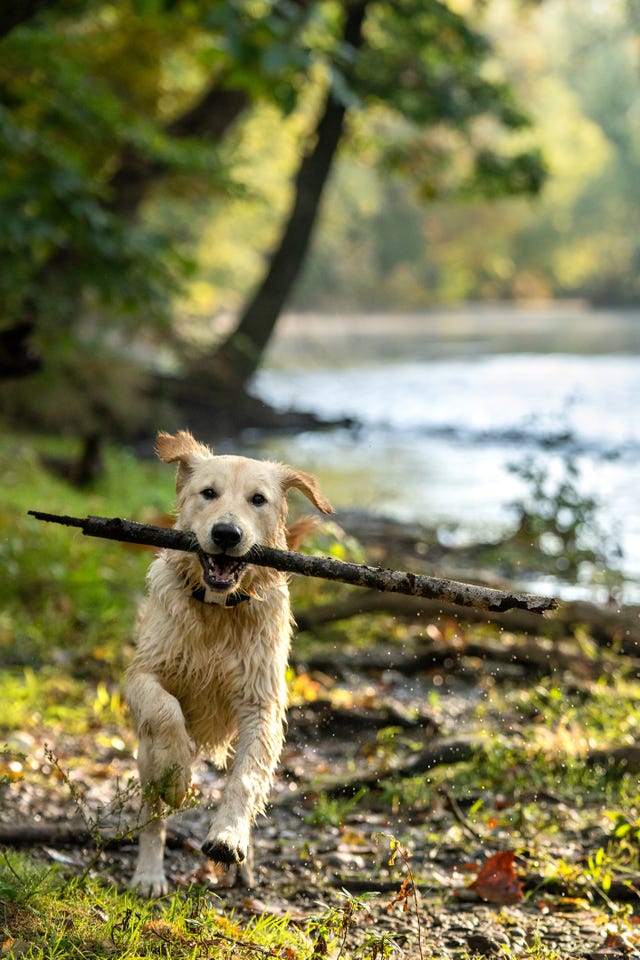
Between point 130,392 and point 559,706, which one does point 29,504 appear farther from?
point 130,392

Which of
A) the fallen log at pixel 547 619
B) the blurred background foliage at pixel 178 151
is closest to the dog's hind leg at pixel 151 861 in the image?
the fallen log at pixel 547 619

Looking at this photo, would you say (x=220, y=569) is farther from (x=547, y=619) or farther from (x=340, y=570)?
(x=547, y=619)

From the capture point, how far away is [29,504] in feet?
33.2

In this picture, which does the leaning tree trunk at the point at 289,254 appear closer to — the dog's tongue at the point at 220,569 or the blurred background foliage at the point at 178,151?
the blurred background foliage at the point at 178,151

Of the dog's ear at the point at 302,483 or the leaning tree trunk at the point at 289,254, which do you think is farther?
the leaning tree trunk at the point at 289,254

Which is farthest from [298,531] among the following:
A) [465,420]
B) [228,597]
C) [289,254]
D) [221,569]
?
[465,420]

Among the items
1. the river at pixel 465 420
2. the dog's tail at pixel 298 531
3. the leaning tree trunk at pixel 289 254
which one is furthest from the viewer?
the leaning tree trunk at pixel 289 254

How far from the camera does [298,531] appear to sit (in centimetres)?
509

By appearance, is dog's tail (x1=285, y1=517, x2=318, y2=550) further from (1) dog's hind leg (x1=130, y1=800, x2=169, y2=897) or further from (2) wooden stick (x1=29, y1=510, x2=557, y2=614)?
(1) dog's hind leg (x1=130, y1=800, x2=169, y2=897)

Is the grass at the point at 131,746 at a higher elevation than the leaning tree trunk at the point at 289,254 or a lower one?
lower

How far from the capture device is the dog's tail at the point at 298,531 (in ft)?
16.5

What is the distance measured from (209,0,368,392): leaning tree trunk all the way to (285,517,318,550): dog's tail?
1495cm

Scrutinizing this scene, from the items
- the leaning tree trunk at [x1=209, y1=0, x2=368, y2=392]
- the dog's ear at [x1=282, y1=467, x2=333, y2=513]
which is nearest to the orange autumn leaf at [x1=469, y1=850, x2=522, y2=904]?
the dog's ear at [x1=282, y1=467, x2=333, y2=513]

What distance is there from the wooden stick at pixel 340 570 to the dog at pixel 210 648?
0.28 ft
